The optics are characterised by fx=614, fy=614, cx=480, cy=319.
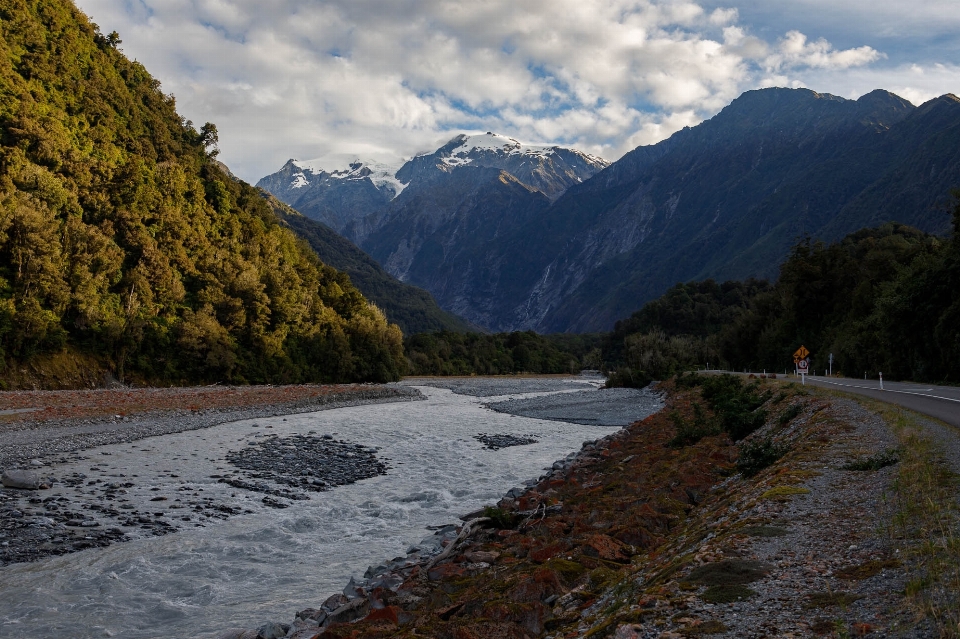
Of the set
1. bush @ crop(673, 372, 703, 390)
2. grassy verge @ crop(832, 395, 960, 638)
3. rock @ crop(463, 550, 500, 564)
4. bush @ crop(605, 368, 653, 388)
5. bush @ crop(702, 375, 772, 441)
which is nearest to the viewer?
grassy verge @ crop(832, 395, 960, 638)

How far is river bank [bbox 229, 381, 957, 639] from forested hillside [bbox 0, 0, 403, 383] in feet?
147

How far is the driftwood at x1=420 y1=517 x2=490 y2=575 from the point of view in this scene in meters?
8.93

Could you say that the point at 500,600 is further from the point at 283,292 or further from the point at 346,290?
the point at 346,290

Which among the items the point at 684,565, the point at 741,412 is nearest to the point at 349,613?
the point at 684,565

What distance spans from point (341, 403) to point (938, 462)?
41.7 m

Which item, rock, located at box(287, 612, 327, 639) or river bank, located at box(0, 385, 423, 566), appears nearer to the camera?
rock, located at box(287, 612, 327, 639)

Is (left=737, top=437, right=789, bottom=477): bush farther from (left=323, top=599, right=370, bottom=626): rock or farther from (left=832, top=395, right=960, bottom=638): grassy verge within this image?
(left=323, top=599, right=370, bottom=626): rock

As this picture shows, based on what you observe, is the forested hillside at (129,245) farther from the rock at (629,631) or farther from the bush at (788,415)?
the rock at (629,631)

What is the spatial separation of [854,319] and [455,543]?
5543 cm

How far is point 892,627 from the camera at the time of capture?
3709 millimetres

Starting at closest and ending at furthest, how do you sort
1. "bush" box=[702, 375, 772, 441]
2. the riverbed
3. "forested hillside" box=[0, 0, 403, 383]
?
the riverbed < "bush" box=[702, 375, 772, 441] < "forested hillside" box=[0, 0, 403, 383]

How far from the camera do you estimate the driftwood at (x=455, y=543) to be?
8.93 metres

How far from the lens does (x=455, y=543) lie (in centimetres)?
995

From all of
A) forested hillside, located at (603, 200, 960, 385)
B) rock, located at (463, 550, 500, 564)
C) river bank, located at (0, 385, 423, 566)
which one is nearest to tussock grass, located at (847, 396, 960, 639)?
rock, located at (463, 550, 500, 564)
